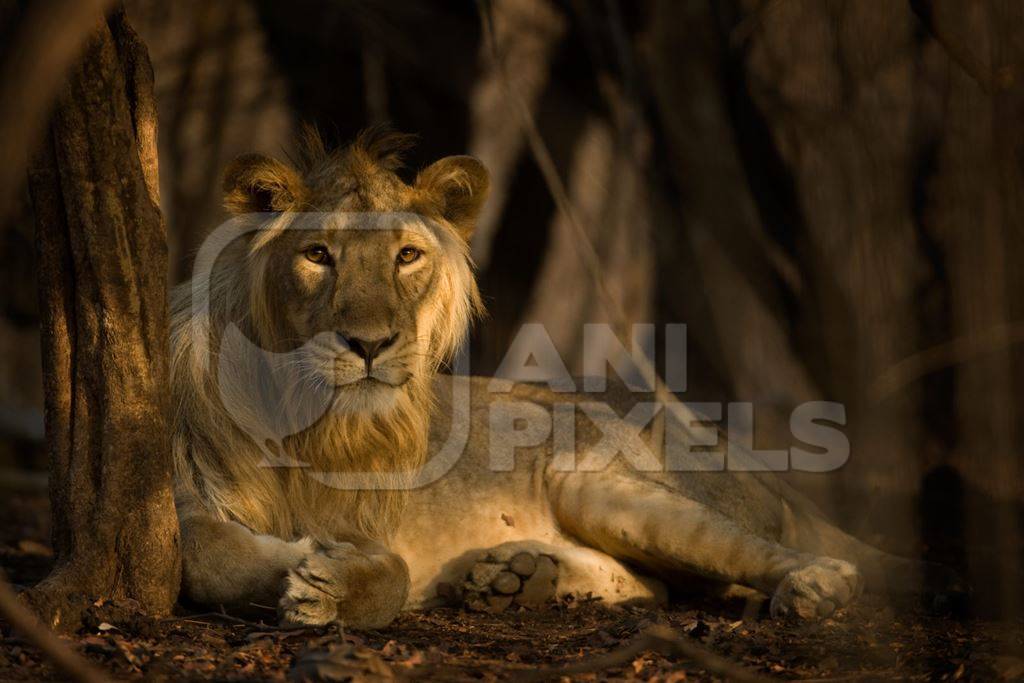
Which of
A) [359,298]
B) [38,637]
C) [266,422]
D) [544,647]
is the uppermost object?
[359,298]

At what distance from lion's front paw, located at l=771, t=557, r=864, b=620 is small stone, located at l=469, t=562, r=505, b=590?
974 mm

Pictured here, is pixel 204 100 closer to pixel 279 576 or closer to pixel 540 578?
pixel 540 578

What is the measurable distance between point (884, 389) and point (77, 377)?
87.3 inches

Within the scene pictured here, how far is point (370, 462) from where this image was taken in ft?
14.6

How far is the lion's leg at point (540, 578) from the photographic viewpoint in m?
4.56

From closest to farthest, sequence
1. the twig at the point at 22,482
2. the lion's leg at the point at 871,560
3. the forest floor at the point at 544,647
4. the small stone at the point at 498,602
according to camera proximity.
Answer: the forest floor at the point at 544,647, the small stone at the point at 498,602, the lion's leg at the point at 871,560, the twig at the point at 22,482

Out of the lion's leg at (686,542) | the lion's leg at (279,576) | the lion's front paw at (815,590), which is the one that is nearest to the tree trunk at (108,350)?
the lion's leg at (279,576)

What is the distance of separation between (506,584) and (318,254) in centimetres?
134

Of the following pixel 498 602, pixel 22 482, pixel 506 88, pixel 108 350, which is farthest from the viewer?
pixel 22 482

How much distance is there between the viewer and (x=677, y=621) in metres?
4.18

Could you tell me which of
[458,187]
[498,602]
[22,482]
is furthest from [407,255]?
[22,482]

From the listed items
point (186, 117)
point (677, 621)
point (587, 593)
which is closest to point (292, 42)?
point (186, 117)

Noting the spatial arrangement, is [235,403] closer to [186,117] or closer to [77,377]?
[77,377]
